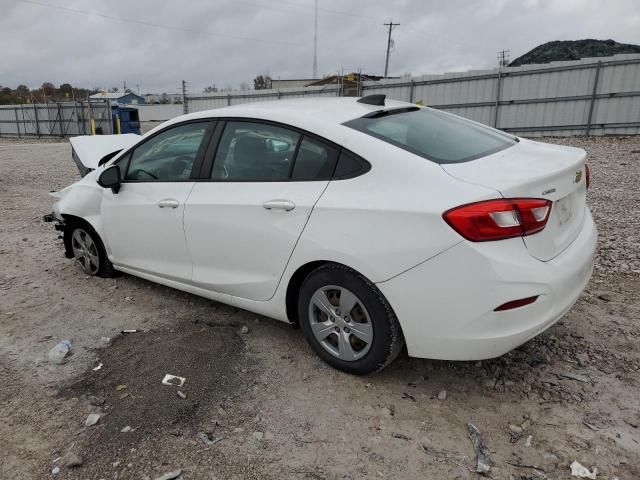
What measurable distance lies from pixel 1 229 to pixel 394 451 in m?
6.56

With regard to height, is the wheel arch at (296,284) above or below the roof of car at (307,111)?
below

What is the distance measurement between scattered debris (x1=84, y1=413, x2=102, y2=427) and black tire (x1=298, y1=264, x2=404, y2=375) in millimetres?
1294

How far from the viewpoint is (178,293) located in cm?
431

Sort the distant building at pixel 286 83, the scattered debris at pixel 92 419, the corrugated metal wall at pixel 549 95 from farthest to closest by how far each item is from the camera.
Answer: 1. the distant building at pixel 286 83
2. the corrugated metal wall at pixel 549 95
3. the scattered debris at pixel 92 419

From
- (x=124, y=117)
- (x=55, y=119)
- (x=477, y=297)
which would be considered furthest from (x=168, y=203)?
(x=55, y=119)

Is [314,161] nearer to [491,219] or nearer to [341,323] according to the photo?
[341,323]

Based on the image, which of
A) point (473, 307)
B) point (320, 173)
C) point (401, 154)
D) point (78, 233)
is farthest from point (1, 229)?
point (473, 307)

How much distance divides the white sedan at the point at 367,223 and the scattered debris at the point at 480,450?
378 mm

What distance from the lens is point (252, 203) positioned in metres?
3.04

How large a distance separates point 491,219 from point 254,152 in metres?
1.64

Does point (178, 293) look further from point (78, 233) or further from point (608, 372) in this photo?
point (608, 372)

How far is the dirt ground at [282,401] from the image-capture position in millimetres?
2297

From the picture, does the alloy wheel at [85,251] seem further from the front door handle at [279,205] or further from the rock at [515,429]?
the rock at [515,429]

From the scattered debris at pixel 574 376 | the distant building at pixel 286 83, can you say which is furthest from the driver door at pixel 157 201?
the distant building at pixel 286 83
